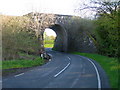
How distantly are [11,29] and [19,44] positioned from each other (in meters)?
2.90

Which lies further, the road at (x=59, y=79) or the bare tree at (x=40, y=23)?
the bare tree at (x=40, y=23)

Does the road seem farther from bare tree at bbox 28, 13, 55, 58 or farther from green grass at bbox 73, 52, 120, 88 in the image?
bare tree at bbox 28, 13, 55, 58

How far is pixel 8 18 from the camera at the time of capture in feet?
82.3

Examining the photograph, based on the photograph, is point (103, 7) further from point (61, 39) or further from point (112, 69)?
point (61, 39)

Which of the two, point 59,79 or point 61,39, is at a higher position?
point 61,39

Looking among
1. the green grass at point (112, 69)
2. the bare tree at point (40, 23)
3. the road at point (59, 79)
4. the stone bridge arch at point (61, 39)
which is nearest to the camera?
the road at point (59, 79)

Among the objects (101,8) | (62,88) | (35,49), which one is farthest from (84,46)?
(62,88)

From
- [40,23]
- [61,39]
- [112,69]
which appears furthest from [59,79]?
[61,39]

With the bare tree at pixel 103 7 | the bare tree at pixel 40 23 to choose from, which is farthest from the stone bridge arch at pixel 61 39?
the bare tree at pixel 103 7

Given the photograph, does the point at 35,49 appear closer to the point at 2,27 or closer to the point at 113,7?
the point at 2,27

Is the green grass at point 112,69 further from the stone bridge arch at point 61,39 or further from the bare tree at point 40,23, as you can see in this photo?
the stone bridge arch at point 61,39

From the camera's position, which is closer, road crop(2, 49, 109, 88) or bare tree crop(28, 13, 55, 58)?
road crop(2, 49, 109, 88)

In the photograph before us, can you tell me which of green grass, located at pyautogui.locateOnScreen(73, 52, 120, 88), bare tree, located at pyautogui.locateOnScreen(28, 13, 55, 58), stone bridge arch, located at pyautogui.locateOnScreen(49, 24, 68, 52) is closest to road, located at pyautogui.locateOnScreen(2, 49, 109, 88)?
green grass, located at pyautogui.locateOnScreen(73, 52, 120, 88)

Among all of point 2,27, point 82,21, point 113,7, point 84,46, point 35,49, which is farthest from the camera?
point 82,21
